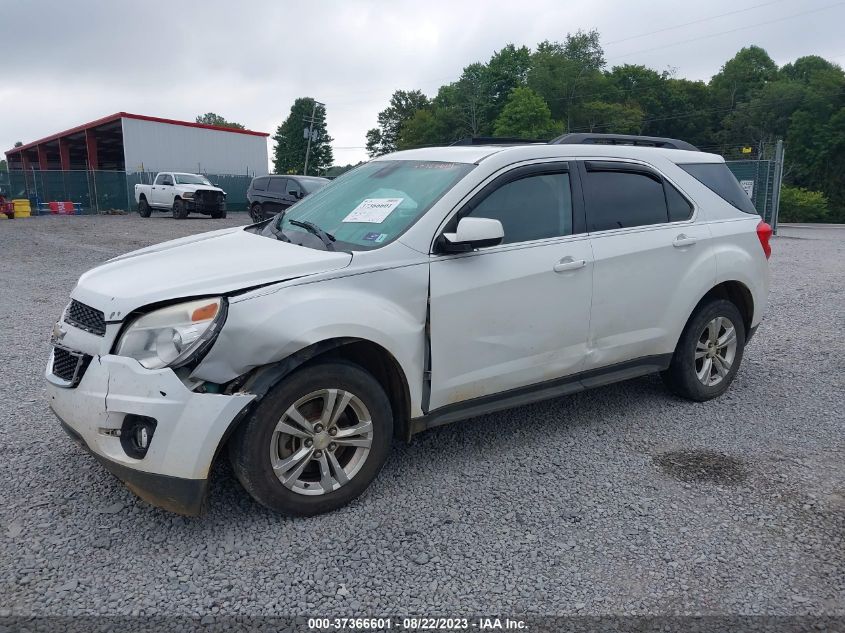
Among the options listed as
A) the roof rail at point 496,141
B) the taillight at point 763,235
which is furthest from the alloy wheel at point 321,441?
the taillight at point 763,235

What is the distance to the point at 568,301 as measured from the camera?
13.2 ft

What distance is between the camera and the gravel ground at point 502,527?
272cm

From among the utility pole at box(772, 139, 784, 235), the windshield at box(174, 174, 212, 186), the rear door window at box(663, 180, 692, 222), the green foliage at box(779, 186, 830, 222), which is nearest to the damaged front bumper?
the rear door window at box(663, 180, 692, 222)

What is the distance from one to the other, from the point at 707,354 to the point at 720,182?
1303 mm

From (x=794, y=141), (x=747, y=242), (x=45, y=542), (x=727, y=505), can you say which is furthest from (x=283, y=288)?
(x=794, y=141)

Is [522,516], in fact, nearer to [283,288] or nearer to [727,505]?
[727,505]

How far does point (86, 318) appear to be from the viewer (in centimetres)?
325

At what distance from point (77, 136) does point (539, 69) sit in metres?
55.0

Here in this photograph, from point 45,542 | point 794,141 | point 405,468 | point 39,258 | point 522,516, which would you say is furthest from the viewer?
point 794,141

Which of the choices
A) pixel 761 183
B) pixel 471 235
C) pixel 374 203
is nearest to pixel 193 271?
pixel 374 203

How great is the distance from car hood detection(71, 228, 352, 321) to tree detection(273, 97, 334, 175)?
322 feet

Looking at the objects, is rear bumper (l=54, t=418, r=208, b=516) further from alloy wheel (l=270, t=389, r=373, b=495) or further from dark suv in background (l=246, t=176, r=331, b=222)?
dark suv in background (l=246, t=176, r=331, b=222)

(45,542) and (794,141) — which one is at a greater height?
(794,141)

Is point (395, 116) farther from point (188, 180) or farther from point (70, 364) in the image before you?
point (70, 364)
